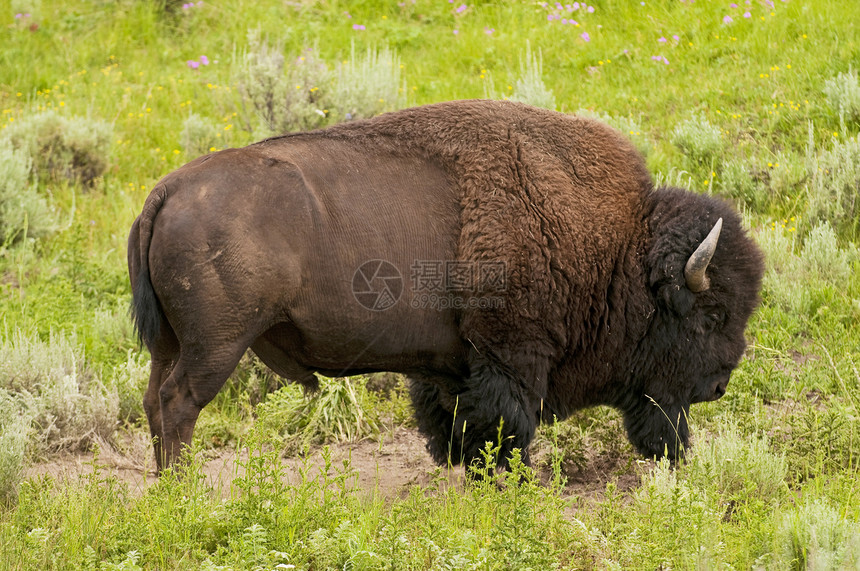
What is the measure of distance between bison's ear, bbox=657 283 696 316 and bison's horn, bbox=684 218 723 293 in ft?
0.16

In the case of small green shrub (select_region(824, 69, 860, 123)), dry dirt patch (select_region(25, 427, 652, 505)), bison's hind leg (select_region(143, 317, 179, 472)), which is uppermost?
small green shrub (select_region(824, 69, 860, 123))

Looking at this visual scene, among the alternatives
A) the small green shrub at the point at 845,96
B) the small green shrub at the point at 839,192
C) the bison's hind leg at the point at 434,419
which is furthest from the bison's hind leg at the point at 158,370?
the small green shrub at the point at 845,96

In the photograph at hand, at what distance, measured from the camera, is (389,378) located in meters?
6.28

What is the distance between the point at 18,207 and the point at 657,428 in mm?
5970

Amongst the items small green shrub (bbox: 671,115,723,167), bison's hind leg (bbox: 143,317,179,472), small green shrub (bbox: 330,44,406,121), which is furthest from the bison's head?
small green shrub (bbox: 330,44,406,121)

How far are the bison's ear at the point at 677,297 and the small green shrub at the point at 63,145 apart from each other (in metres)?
6.58

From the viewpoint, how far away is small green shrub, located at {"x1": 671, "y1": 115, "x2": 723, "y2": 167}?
7.76m

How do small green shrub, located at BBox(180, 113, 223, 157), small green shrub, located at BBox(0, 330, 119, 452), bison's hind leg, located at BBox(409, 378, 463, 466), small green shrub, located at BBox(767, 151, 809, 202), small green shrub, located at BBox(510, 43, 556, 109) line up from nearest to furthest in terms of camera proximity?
bison's hind leg, located at BBox(409, 378, 463, 466)
small green shrub, located at BBox(0, 330, 119, 452)
small green shrub, located at BBox(767, 151, 809, 202)
small green shrub, located at BBox(510, 43, 556, 109)
small green shrub, located at BBox(180, 113, 223, 157)

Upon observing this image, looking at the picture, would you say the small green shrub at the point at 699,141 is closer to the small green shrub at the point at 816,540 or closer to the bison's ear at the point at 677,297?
the bison's ear at the point at 677,297

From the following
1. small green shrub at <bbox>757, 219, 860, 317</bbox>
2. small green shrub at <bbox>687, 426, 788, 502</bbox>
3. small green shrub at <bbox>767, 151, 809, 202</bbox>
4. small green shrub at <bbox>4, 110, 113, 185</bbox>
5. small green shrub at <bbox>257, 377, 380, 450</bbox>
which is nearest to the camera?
small green shrub at <bbox>687, 426, 788, 502</bbox>

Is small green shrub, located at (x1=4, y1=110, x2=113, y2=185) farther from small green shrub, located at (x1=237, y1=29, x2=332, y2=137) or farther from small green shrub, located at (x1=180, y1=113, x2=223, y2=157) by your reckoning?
small green shrub, located at (x1=237, y1=29, x2=332, y2=137)

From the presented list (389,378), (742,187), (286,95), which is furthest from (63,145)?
(742,187)

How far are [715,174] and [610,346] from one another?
364 centimetres

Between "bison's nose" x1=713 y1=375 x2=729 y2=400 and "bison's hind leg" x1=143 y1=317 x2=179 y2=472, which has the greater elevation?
"bison's hind leg" x1=143 y1=317 x2=179 y2=472
